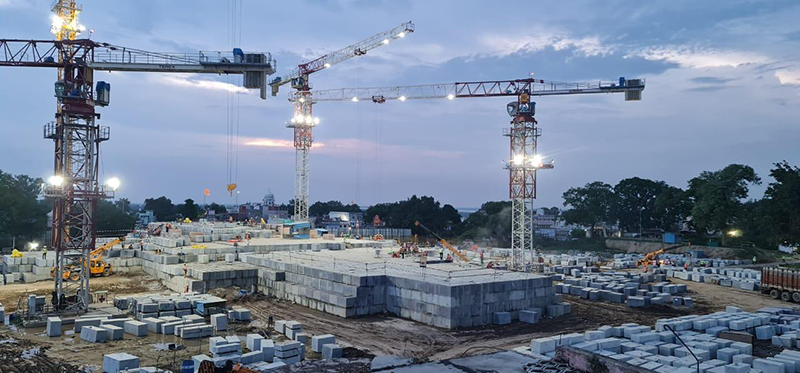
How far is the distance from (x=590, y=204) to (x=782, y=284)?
55.0 meters

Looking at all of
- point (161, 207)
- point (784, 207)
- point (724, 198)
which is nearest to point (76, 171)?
point (784, 207)

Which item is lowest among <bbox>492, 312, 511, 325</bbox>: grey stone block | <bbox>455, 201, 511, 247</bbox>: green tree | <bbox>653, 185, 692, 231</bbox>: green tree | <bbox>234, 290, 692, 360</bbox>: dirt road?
<bbox>234, 290, 692, 360</bbox>: dirt road

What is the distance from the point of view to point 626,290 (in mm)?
31719

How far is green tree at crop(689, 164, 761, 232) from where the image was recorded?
63.5m

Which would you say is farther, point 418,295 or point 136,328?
point 418,295

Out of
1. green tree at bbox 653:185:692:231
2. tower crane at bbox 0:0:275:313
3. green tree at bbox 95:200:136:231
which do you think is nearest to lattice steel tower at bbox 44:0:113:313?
tower crane at bbox 0:0:275:313

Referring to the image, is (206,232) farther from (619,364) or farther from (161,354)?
(619,364)

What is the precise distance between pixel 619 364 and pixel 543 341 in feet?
9.32

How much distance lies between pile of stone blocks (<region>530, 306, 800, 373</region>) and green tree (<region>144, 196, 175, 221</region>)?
116669 mm

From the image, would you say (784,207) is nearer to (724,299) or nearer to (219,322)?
(724,299)

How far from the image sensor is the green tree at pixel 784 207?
43375mm

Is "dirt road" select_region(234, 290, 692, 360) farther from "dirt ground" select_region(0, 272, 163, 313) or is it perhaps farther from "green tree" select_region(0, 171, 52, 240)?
"green tree" select_region(0, 171, 52, 240)

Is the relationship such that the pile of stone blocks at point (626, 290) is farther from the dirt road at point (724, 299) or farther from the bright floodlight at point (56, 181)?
the bright floodlight at point (56, 181)

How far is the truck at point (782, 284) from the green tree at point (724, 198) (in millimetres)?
33100
